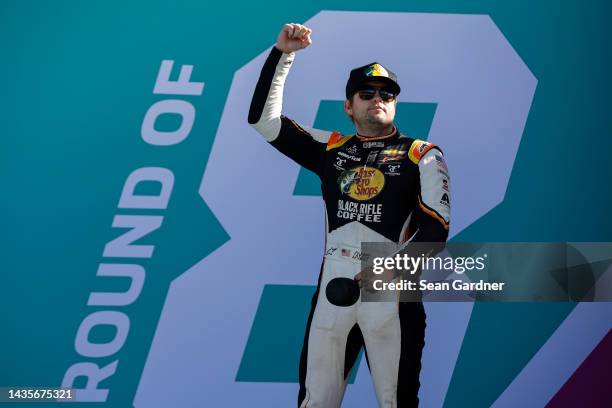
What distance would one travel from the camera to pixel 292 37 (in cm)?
278

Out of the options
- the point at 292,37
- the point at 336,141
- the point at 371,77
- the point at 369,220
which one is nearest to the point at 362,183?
the point at 369,220

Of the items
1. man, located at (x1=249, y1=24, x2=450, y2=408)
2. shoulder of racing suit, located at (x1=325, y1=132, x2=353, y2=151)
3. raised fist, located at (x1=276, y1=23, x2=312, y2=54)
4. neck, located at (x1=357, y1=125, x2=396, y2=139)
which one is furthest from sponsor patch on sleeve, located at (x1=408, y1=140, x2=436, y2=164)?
raised fist, located at (x1=276, y1=23, x2=312, y2=54)

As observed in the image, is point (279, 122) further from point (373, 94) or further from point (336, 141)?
point (373, 94)

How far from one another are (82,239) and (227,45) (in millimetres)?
976

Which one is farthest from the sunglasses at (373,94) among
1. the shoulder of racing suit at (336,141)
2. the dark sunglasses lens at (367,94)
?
the shoulder of racing suit at (336,141)

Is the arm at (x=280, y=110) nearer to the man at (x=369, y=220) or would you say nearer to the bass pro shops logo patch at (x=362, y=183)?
the man at (x=369, y=220)

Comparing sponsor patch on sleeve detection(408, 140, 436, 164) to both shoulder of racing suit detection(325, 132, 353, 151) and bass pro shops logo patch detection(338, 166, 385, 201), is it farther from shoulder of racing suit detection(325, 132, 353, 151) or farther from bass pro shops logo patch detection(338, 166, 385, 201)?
shoulder of racing suit detection(325, 132, 353, 151)

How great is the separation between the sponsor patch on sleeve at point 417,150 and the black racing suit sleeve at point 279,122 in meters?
0.32

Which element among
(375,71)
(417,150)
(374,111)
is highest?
(375,71)

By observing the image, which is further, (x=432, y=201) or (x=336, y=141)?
(x=336, y=141)

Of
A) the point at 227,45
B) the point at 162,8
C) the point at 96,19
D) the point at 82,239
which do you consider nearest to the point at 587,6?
the point at 227,45

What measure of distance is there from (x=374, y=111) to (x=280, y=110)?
1.09 feet

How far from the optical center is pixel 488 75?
354cm

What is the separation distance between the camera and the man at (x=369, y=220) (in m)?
2.62
